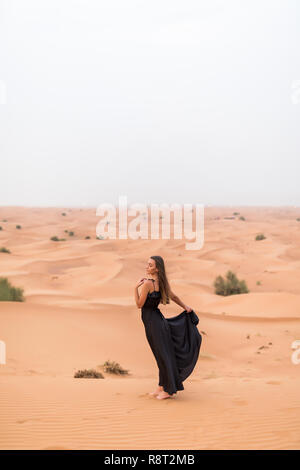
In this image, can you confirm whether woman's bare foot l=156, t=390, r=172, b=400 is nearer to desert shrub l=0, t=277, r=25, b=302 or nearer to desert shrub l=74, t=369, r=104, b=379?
desert shrub l=74, t=369, r=104, b=379

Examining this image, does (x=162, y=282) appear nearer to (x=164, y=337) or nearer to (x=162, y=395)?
(x=164, y=337)

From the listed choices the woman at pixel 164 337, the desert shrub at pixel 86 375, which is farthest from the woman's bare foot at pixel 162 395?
the desert shrub at pixel 86 375

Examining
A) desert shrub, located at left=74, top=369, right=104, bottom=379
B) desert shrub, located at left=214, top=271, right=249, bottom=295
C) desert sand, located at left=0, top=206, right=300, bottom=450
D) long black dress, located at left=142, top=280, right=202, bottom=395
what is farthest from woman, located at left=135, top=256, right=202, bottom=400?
desert shrub, located at left=214, top=271, right=249, bottom=295

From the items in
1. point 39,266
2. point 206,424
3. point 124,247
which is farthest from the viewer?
point 124,247

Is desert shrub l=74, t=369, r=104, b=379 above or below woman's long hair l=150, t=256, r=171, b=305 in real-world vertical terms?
below

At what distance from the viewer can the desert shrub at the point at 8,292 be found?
13445 mm

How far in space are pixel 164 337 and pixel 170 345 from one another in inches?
5.3

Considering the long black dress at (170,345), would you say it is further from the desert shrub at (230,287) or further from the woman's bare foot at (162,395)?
the desert shrub at (230,287)

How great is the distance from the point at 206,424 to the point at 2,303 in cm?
786

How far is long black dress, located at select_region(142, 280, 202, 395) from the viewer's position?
18.2ft

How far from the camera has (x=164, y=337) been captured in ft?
18.3
